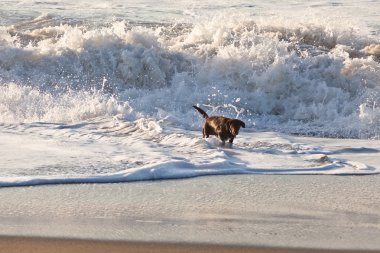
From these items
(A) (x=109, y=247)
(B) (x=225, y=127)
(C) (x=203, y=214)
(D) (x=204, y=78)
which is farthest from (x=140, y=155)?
(D) (x=204, y=78)

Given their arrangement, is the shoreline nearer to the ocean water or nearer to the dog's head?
the ocean water

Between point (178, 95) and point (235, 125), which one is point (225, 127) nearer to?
point (235, 125)

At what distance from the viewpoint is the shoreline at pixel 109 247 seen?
174 inches

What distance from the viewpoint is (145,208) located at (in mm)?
5574

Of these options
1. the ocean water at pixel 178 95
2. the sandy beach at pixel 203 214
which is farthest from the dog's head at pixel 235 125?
the sandy beach at pixel 203 214

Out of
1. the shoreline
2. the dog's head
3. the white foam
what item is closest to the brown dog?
the dog's head

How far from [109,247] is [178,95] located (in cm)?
802

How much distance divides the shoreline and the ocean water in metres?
1.79

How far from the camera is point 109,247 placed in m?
4.49

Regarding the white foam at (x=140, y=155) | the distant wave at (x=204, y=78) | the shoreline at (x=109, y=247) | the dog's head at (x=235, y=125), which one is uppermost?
the shoreline at (x=109, y=247)

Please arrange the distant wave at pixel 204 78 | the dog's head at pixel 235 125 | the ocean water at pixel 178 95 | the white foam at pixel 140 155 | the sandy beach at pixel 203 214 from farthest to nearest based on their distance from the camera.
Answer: the distant wave at pixel 204 78 < the dog's head at pixel 235 125 < the ocean water at pixel 178 95 < the white foam at pixel 140 155 < the sandy beach at pixel 203 214

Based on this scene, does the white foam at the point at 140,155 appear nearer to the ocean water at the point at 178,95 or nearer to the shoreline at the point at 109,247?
the ocean water at the point at 178,95

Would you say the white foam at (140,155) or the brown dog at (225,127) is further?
the brown dog at (225,127)

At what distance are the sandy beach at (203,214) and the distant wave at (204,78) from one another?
3.90 meters
